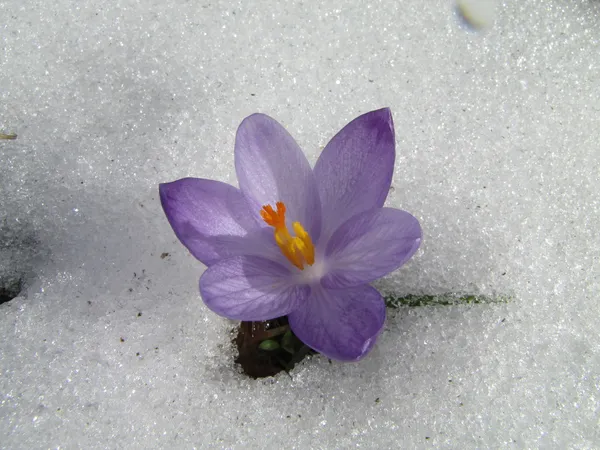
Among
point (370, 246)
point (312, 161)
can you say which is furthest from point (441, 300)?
point (312, 161)

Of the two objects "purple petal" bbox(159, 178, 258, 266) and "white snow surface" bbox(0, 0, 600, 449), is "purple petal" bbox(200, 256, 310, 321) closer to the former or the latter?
"purple petal" bbox(159, 178, 258, 266)

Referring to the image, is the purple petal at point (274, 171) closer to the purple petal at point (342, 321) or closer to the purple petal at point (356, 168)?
the purple petal at point (356, 168)

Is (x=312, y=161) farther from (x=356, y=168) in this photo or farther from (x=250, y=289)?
(x=250, y=289)

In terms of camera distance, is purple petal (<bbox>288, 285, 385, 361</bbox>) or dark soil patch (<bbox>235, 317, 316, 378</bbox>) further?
dark soil patch (<bbox>235, 317, 316, 378</bbox>)

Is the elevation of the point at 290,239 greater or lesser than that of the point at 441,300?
greater

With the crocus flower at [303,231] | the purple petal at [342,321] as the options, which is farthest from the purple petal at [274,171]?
the purple petal at [342,321]

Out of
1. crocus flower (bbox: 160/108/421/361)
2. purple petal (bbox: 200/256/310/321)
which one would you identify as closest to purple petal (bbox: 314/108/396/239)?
crocus flower (bbox: 160/108/421/361)

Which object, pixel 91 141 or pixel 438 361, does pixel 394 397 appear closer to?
pixel 438 361
